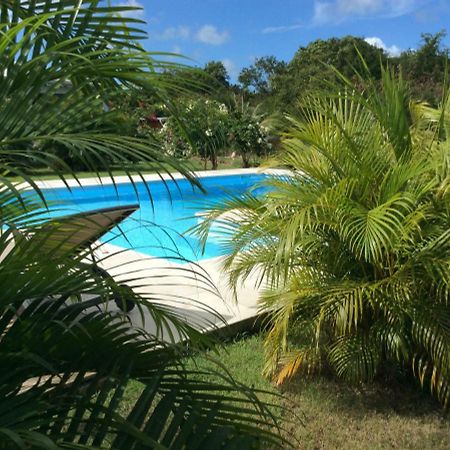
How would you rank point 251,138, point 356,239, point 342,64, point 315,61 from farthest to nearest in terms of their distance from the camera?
point 342,64, point 315,61, point 251,138, point 356,239

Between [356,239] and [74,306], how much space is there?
6.71 feet

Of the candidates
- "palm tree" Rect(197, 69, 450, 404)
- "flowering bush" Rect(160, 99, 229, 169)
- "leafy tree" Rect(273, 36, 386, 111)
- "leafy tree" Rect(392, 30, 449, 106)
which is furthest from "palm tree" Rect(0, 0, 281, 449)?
"leafy tree" Rect(392, 30, 449, 106)

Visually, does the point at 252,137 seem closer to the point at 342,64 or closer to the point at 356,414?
the point at 356,414

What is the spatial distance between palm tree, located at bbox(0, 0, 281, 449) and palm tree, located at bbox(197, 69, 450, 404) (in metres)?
1.75

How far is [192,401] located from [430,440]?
222 cm

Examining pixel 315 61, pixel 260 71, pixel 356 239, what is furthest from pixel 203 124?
pixel 260 71

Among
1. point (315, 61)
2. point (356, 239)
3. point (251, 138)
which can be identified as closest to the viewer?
point (356, 239)

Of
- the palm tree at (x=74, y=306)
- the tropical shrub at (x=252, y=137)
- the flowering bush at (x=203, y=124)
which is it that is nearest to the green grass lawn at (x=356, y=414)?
the palm tree at (x=74, y=306)

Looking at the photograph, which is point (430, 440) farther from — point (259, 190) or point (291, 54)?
point (291, 54)

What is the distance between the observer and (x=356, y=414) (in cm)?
344

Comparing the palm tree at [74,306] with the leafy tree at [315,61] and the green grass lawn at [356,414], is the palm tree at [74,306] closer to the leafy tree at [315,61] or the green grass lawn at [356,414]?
the green grass lawn at [356,414]

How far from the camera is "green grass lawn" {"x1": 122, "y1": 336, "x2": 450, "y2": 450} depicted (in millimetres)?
3133

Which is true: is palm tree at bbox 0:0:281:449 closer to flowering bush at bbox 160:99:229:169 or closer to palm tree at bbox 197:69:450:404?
flowering bush at bbox 160:99:229:169

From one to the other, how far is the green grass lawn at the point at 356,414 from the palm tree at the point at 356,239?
0.13 m
